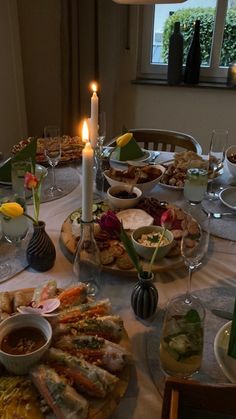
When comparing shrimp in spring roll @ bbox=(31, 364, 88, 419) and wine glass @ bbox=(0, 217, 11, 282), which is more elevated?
Result: shrimp in spring roll @ bbox=(31, 364, 88, 419)

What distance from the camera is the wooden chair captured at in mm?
536

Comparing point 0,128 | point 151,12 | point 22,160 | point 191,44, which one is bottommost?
point 0,128

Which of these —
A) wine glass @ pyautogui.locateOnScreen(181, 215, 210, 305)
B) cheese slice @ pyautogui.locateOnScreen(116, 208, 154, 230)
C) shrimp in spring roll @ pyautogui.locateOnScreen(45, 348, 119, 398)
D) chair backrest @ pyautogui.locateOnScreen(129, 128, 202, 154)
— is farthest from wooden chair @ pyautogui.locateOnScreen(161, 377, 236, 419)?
chair backrest @ pyautogui.locateOnScreen(129, 128, 202, 154)

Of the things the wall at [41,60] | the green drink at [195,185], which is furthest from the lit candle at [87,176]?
the wall at [41,60]

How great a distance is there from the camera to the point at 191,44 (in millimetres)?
2617

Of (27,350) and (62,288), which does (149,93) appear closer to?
(62,288)

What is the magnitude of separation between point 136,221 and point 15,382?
0.62 meters

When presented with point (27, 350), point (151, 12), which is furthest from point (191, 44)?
point (27, 350)

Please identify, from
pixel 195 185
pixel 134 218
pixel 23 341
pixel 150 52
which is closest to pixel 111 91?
pixel 150 52

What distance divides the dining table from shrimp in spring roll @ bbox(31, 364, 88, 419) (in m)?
0.09

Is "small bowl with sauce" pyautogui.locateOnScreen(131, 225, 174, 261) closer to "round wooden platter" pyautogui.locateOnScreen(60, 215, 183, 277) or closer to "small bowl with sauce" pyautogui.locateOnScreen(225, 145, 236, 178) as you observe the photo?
"round wooden platter" pyautogui.locateOnScreen(60, 215, 183, 277)

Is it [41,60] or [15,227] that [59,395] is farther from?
[41,60]

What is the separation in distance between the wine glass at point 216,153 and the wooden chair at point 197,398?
3.13 feet

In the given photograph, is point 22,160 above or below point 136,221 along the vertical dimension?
above
